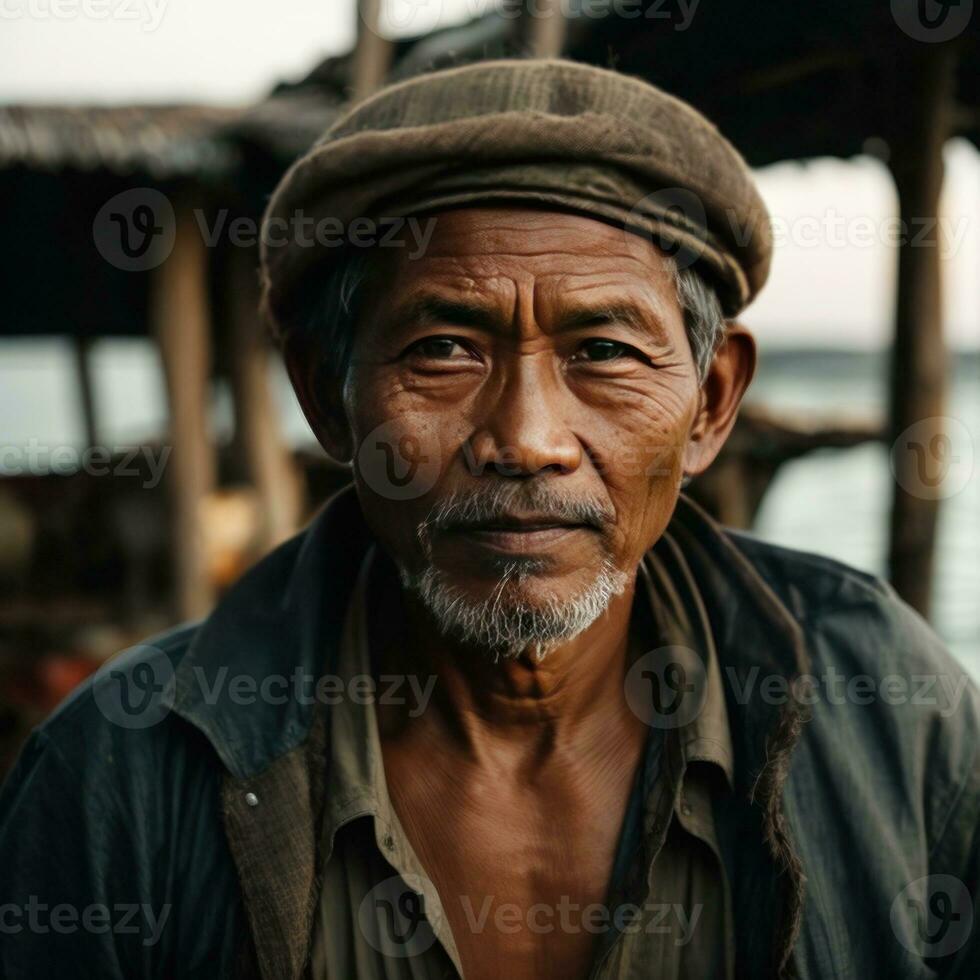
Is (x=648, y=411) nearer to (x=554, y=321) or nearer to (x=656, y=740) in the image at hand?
(x=554, y=321)

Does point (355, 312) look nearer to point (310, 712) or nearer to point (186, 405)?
point (310, 712)

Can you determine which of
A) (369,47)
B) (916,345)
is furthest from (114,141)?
(916,345)

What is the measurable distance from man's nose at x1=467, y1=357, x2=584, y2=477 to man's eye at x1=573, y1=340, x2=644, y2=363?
0.07 meters

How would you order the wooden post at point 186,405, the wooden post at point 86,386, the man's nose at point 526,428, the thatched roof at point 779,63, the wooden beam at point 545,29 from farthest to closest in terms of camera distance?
the wooden post at point 86,386 → the wooden post at point 186,405 → the wooden beam at point 545,29 → the thatched roof at point 779,63 → the man's nose at point 526,428

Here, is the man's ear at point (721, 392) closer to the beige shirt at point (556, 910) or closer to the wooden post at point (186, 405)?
the beige shirt at point (556, 910)

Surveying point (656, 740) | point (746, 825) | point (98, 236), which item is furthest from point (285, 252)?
point (98, 236)

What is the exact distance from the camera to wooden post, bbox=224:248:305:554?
7.75m

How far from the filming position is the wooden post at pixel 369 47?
17.8ft

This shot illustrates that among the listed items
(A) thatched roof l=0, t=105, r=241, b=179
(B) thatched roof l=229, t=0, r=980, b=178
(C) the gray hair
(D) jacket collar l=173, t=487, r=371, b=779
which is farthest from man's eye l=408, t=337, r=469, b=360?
(A) thatched roof l=0, t=105, r=241, b=179

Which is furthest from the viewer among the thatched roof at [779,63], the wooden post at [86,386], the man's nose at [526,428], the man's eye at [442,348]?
the wooden post at [86,386]

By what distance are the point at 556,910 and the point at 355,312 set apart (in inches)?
44.1

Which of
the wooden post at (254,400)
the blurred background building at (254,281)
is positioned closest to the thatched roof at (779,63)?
the blurred background building at (254,281)

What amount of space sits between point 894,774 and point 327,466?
23.0 ft

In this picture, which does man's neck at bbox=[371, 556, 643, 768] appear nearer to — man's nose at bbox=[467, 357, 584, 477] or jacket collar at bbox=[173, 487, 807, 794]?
jacket collar at bbox=[173, 487, 807, 794]
